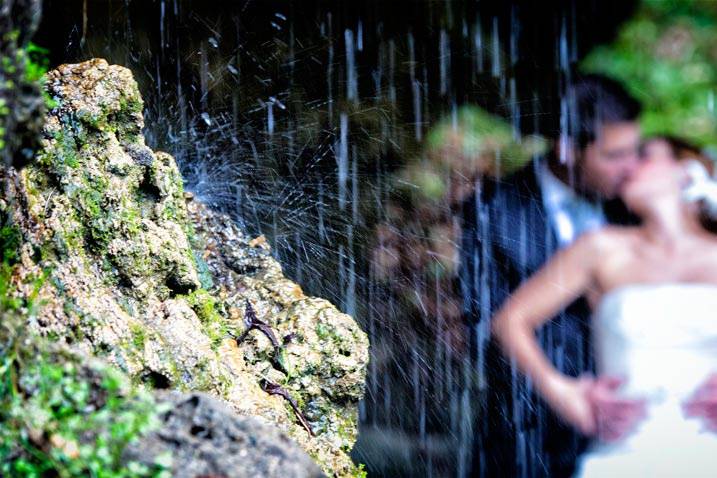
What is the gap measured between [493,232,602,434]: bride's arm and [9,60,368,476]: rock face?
1286 millimetres

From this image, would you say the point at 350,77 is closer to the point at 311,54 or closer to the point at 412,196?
the point at 311,54

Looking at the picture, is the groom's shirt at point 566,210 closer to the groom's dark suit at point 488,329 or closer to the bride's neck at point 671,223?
the groom's dark suit at point 488,329

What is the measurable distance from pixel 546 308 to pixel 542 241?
423 millimetres

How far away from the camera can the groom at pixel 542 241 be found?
3.85m

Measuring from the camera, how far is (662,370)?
129 inches

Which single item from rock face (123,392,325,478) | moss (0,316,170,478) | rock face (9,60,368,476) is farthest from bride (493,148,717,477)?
moss (0,316,170,478)

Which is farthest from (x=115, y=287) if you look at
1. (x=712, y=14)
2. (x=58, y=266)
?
(x=712, y=14)

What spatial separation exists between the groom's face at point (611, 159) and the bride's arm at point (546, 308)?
308 mm

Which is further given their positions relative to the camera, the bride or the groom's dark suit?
the groom's dark suit

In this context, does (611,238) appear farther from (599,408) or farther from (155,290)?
(155,290)

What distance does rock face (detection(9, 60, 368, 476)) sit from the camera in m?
1.91

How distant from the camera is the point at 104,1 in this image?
403cm

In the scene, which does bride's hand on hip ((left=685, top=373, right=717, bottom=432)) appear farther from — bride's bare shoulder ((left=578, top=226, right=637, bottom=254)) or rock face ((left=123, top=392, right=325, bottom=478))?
rock face ((left=123, top=392, right=325, bottom=478))

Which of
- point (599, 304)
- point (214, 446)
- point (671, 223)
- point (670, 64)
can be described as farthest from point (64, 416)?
point (670, 64)
